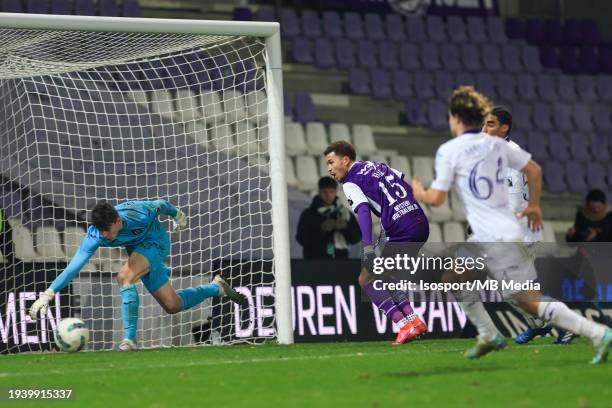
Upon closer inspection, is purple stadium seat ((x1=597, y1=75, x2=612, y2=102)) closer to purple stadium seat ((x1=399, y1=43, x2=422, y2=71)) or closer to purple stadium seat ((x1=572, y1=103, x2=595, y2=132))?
purple stadium seat ((x1=572, y1=103, x2=595, y2=132))

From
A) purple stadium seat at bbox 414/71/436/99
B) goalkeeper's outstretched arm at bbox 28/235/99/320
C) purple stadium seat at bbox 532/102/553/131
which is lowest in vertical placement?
goalkeeper's outstretched arm at bbox 28/235/99/320

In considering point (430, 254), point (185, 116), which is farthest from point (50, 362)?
point (430, 254)

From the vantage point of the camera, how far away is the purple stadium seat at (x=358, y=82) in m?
20.2

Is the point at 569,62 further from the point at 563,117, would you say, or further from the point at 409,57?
the point at 409,57

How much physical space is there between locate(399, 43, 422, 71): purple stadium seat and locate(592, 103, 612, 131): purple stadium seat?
10.6 ft

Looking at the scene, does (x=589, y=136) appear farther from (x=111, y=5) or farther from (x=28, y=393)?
(x=28, y=393)

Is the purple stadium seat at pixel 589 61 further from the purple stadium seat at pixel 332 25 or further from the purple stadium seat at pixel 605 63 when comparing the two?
the purple stadium seat at pixel 332 25

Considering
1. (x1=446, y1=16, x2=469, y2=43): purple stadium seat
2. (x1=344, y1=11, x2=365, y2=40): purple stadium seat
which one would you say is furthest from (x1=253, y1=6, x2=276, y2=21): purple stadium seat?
(x1=446, y1=16, x2=469, y2=43): purple stadium seat

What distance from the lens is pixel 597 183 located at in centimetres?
2055

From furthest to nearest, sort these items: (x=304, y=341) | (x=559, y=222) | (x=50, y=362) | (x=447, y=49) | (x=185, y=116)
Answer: (x=447, y=49) → (x=559, y=222) → (x=185, y=116) → (x=304, y=341) → (x=50, y=362)

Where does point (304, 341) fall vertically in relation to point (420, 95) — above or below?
below

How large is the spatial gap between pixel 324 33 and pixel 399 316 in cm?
1109

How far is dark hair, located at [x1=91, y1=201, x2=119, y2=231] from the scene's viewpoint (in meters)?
10.5

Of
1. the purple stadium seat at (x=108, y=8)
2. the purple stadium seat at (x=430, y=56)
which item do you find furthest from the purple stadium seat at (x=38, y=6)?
the purple stadium seat at (x=430, y=56)
